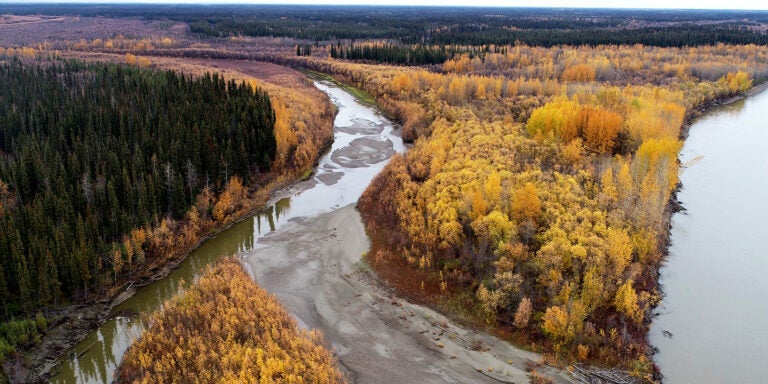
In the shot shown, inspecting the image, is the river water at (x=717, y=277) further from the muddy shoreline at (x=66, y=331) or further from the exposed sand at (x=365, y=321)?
the muddy shoreline at (x=66, y=331)

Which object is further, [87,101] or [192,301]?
[87,101]

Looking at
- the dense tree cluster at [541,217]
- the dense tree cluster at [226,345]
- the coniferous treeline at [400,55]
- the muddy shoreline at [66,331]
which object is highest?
the coniferous treeline at [400,55]

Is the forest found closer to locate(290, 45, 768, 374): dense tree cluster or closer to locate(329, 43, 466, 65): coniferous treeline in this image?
Result: locate(290, 45, 768, 374): dense tree cluster

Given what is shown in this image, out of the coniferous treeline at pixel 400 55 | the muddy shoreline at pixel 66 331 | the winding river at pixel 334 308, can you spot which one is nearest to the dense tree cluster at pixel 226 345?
the winding river at pixel 334 308

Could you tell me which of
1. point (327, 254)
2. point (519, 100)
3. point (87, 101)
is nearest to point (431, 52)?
point (519, 100)

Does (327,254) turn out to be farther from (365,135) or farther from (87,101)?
(87,101)
